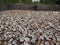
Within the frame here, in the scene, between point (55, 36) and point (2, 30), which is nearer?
point (55, 36)

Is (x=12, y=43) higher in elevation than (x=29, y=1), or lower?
higher

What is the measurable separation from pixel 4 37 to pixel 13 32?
29 centimetres

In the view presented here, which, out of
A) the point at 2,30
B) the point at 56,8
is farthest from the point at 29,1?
the point at 2,30

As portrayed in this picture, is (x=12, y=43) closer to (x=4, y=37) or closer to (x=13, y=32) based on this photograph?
(x=4, y=37)

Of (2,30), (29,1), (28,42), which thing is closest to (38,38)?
(28,42)

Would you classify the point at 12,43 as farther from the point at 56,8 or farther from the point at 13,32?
the point at 56,8

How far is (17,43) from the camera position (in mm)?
2719

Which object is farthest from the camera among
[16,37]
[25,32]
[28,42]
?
[25,32]

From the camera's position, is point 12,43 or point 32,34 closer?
point 12,43

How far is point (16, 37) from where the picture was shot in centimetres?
292

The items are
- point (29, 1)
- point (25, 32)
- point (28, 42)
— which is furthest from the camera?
point (29, 1)

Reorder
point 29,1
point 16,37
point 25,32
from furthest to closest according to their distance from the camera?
point 29,1, point 25,32, point 16,37

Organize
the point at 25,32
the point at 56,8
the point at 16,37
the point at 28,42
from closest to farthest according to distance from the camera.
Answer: the point at 28,42
the point at 16,37
the point at 25,32
the point at 56,8

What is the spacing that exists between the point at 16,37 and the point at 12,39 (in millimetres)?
100
